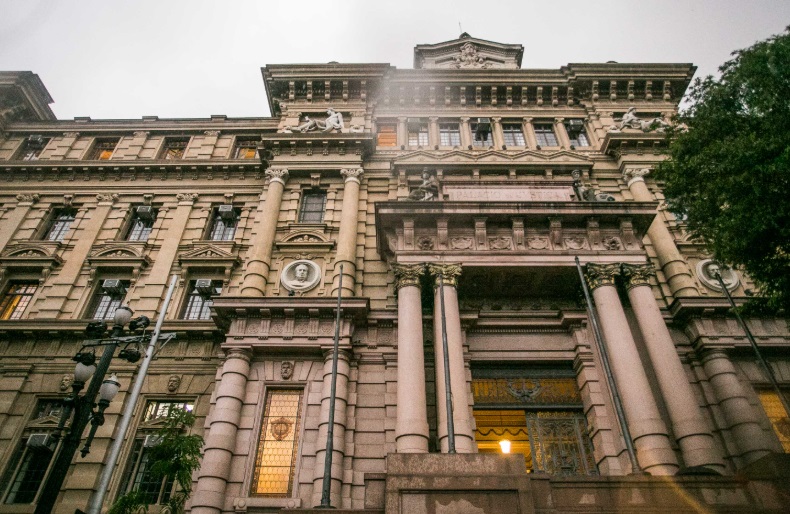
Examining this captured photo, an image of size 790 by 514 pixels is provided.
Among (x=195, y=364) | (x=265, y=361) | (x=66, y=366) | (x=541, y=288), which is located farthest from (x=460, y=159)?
(x=66, y=366)

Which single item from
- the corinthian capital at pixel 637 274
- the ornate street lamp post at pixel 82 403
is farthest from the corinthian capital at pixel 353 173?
the ornate street lamp post at pixel 82 403

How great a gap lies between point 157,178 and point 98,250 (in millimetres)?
4561

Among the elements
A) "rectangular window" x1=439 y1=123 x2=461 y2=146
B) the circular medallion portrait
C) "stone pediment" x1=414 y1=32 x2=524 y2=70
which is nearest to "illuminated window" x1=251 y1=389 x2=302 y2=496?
the circular medallion portrait

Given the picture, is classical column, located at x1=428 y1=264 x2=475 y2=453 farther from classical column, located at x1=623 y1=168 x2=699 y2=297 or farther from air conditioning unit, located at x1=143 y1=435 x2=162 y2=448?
air conditioning unit, located at x1=143 y1=435 x2=162 y2=448

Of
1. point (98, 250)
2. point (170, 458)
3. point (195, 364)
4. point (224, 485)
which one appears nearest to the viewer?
point (170, 458)

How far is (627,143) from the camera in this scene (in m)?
21.6

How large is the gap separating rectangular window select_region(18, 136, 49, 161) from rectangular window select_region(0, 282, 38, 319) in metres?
8.40

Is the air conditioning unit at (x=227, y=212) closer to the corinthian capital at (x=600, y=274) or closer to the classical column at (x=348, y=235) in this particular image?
the classical column at (x=348, y=235)

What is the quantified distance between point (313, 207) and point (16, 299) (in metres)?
12.4

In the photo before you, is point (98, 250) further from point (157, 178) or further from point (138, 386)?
point (138, 386)

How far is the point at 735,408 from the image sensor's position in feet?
46.8

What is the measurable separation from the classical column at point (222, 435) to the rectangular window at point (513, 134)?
15.7 meters

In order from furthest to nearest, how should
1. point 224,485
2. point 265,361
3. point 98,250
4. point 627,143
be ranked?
point 627,143
point 98,250
point 265,361
point 224,485

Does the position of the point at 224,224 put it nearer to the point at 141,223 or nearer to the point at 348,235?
the point at 141,223
